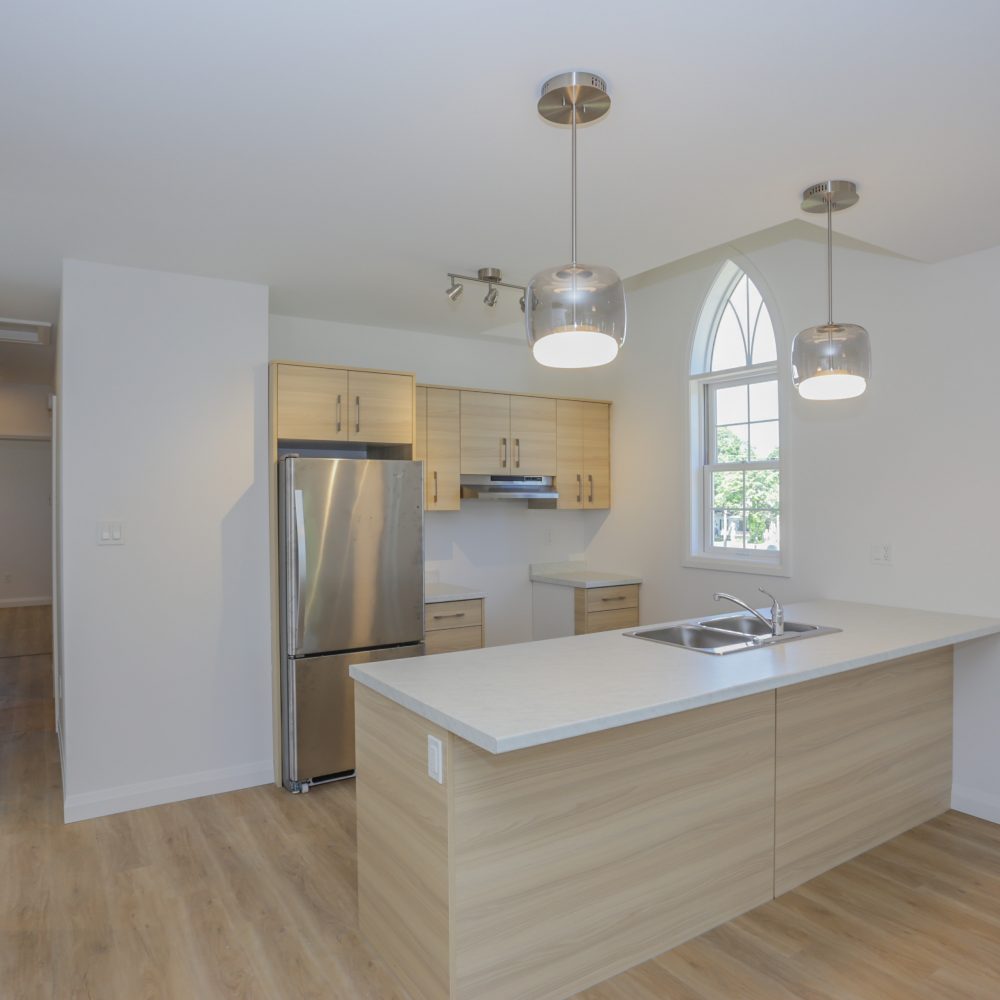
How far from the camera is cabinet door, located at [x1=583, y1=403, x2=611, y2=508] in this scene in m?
5.19

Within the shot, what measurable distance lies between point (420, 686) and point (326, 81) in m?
1.62

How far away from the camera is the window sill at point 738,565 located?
4102 millimetres

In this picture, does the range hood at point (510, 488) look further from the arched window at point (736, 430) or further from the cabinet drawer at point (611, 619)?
the arched window at point (736, 430)

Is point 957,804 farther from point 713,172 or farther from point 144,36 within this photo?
point 144,36

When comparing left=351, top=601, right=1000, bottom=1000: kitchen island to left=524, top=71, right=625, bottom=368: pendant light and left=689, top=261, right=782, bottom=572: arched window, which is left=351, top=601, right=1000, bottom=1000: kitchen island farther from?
left=689, top=261, right=782, bottom=572: arched window

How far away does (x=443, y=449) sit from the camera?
4.62 meters

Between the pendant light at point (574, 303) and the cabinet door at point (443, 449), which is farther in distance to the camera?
the cabinet door at point (443, 449)

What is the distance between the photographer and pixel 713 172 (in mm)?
2457

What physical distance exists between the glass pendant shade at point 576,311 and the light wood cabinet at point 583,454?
10.4ft

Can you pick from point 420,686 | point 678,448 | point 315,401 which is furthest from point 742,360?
point 420,686

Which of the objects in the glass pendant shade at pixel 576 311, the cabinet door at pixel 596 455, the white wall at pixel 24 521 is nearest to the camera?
the glass pendant shade at pixel 576 311

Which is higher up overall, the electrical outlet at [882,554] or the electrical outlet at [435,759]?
the electrical outlet at [882,554]

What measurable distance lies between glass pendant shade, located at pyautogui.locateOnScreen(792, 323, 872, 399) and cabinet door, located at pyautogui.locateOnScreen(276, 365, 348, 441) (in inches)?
90.3

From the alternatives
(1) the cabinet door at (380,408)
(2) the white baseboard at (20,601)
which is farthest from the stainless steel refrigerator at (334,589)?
(2) the white baseboard at (20,601)
